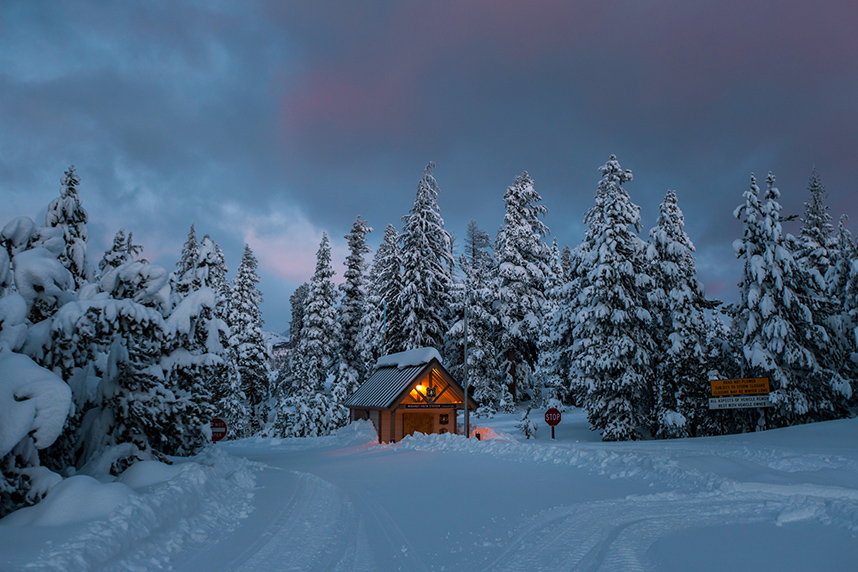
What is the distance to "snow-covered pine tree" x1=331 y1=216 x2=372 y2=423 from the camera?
40.3 metres

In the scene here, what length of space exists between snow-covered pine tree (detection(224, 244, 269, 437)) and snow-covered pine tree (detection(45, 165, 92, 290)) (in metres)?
18.6

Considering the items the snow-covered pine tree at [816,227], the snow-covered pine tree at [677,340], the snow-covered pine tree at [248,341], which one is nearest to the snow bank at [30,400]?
the snow-covered pine tree at [677,340]

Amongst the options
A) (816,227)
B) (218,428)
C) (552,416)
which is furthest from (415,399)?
(816,227)

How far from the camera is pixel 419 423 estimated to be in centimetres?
2900

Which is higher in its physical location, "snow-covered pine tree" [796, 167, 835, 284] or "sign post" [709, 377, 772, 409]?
"snow-covered pine tree" [796, 167, 835, 284]

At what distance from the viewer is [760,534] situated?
23.6 ft

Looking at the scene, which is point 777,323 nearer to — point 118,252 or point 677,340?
point 677,340

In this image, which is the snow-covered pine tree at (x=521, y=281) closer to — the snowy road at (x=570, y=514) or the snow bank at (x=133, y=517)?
the snowy road at (x=570, y=514)

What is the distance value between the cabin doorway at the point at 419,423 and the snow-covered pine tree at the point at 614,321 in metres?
8.81

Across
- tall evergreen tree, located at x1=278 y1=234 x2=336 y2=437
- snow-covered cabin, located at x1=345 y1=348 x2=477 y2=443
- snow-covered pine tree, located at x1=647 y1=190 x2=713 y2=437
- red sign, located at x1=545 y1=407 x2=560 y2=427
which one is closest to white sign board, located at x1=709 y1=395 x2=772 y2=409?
snow-covered pine tree, located at x1=647 y1=190 x2=713 y2=437

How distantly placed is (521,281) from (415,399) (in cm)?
1518

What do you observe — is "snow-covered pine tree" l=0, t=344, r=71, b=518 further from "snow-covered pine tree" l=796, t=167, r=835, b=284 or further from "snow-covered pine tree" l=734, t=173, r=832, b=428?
"snow-covered pine tree" l=796, t=167, r=835, b=284

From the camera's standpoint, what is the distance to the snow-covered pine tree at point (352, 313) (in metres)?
40.3

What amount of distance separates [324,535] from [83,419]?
22.0ft
